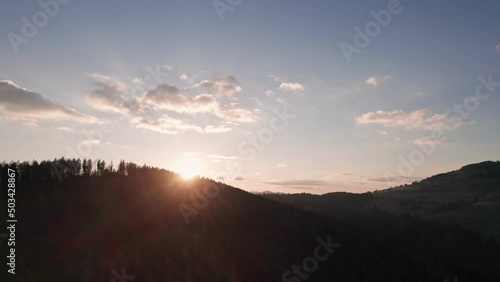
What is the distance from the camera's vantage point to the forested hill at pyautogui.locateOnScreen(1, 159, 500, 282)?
61.9 meters

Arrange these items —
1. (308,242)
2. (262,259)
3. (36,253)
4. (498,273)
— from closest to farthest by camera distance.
Answer: (36,253) < (262,259) < (308,242) < (498,273)

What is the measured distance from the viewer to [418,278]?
378 feet

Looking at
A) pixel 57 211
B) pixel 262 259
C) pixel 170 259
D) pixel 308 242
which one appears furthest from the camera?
pixel 308 242

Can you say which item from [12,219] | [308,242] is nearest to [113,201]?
[12,219]

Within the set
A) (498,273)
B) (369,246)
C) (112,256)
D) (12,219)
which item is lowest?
(498,273)

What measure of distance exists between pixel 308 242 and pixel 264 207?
30.1 meters

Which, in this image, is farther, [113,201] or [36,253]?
[113,201]

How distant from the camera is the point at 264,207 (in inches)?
5069

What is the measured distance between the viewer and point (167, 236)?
247 feet

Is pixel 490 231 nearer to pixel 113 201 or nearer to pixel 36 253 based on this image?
pixel 113 201

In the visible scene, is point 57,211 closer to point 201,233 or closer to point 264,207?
point 201,233

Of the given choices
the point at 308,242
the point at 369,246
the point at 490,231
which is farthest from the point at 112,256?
the point at 490,231

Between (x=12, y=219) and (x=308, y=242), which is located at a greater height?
(x=12, y=219)

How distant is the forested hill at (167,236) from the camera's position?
61906 millimetres
